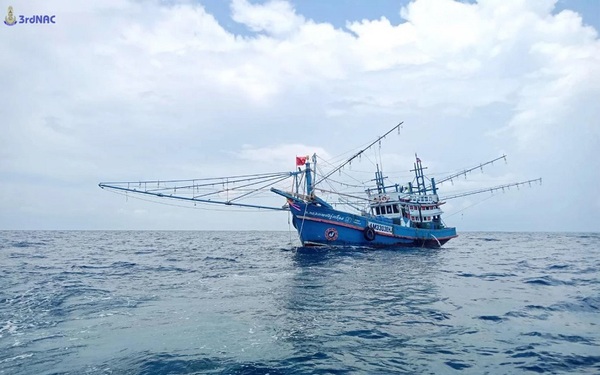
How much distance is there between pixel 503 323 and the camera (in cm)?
1062

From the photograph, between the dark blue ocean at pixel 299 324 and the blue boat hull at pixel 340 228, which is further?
the blue boat hull at pixel 340 228

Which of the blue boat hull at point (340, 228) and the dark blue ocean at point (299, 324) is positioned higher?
the blue boat hull at point (340, 228)

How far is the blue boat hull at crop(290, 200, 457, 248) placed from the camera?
34.0 meters

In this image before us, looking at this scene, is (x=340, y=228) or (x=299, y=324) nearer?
(x=299, y=324)

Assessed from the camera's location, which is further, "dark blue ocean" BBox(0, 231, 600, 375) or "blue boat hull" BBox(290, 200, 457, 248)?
"blue boat hull" BBox(290, 200, 457, 248)

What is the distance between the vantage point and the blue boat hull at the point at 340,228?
33969mm

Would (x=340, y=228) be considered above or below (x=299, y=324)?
above

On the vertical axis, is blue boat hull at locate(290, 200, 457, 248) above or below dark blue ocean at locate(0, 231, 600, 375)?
above

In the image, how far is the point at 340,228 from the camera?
34.6 metres

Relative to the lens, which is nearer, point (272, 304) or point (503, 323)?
point (503, 323)

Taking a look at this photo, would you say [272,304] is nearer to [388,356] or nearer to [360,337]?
[360,337]

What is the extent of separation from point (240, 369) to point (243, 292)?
7.96m

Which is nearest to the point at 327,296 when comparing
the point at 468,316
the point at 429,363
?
the point at 468,316

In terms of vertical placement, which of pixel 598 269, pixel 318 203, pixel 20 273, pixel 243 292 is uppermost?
pixel 318 203
